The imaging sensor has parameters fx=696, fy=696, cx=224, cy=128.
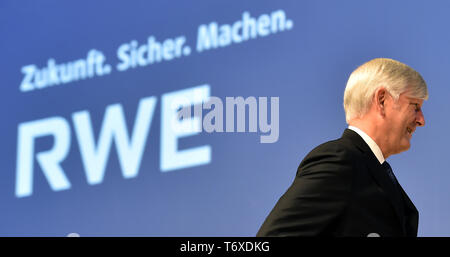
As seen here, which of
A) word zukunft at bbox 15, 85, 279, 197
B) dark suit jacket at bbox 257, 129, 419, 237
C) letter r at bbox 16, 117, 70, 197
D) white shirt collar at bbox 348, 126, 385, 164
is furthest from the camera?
letter r at bbox 16, 117, 70, 197

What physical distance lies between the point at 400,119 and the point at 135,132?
1.88 m

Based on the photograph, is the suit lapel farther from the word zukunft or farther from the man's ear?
the word zukunft

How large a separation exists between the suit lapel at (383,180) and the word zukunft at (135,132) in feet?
5.41

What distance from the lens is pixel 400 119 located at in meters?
2.07

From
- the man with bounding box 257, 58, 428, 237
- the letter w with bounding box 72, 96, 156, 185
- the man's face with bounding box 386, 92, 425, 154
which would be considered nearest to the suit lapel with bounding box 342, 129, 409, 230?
the man with bounding box 257, 58, 428, 237

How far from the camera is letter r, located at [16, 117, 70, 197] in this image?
3.74 meters

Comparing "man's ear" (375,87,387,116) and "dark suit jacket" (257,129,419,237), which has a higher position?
"man's ear" (375,87,387,116)

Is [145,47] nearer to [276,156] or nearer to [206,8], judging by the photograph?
[206,8]

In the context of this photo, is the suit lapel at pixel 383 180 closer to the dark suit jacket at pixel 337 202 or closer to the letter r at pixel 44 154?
the dark suit jacket at pixel 337 202

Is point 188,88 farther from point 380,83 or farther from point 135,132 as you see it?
point 380,83

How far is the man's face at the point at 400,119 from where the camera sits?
205 centimetres

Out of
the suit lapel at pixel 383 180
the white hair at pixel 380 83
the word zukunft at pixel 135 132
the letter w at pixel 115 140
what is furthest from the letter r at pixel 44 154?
the suit lapel at pixel 383 180
